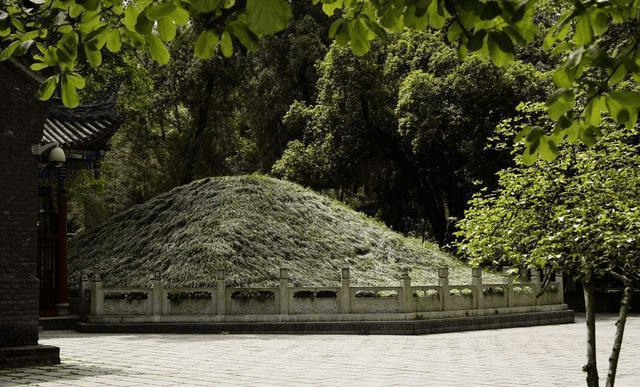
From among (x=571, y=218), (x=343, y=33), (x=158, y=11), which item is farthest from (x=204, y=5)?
(x=571, y=218)

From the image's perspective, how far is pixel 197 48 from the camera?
4.20 meters

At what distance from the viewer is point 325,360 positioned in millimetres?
15664

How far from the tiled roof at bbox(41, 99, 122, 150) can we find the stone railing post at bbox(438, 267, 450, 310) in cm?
1013

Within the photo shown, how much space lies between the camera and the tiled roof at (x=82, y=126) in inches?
939

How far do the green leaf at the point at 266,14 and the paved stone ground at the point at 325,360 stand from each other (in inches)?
362

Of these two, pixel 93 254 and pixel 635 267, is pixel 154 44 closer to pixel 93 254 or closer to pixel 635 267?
pixel 635 267

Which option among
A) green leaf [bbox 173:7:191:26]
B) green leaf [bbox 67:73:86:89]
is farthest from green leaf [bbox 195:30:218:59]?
green leaf [bbox 67:73:86:89]

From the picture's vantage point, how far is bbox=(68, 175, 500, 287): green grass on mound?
26.8 metres

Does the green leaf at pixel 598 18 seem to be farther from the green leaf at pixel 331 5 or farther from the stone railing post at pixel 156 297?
the stone railing post at pixel 156 297

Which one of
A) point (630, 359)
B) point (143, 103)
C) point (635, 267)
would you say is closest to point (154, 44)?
point (635, 267)

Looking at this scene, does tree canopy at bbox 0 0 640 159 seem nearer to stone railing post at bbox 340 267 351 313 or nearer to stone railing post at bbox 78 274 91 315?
stone railing post at bbox 340 267 351 313

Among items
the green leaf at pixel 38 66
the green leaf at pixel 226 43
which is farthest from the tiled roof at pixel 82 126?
the green leaf at pixel 226 43

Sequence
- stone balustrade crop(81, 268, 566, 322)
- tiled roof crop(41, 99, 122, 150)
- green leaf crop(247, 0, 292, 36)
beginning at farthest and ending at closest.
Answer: stone balustrade crop(81, 268, 566, 322), tiled roof crop(41, 99, 122, 150), green leaf crop(247, 0, 292, 36)

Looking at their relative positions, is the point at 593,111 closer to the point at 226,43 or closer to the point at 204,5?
the point at 226,43
